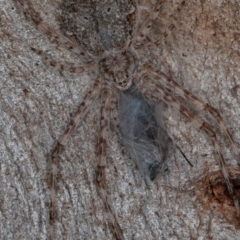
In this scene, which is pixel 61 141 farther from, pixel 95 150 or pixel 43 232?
pixel 43 232

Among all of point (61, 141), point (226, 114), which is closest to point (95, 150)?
point (61, 141)

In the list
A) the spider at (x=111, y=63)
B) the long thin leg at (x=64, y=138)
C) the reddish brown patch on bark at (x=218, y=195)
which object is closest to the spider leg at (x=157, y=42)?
the spider at (x=111, y=63)

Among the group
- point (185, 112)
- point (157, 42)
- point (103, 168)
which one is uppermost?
point (157, 42)

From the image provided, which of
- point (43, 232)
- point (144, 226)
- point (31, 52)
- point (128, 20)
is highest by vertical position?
point (128, 20)

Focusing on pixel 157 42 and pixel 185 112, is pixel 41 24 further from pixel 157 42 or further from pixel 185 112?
pixel 185 112

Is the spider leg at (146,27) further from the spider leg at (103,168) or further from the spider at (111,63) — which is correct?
the spider leg at (103,168)

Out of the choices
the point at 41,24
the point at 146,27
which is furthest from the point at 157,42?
the point at 41,24

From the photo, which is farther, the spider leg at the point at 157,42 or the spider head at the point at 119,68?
the spider head at the point at 119,68
